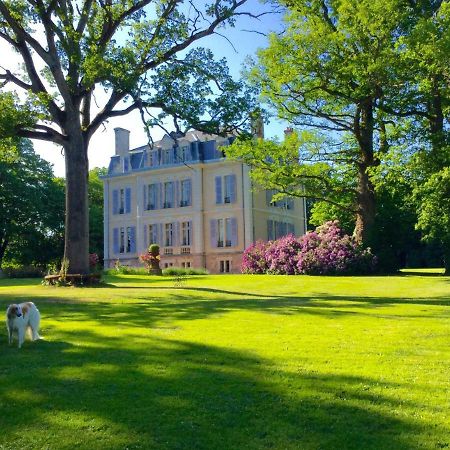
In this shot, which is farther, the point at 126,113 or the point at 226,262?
the point at 226,262

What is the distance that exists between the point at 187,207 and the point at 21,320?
34.5 metres

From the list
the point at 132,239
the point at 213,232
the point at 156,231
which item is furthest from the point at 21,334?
the point at 132,239

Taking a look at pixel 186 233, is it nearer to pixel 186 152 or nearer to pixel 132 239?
pixel 132 239

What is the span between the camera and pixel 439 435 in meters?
3.90

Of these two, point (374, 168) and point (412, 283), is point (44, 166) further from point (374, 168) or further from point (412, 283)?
point (412, 283)

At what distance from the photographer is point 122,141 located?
1829 inches

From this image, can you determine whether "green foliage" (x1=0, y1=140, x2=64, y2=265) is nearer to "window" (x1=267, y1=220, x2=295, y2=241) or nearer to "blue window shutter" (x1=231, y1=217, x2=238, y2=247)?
"blue window shutter" (x1=231, y1=217, x2=238, y2=247)

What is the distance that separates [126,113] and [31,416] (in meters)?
15.8

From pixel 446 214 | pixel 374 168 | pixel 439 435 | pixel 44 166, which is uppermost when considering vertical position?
pixel 44 166

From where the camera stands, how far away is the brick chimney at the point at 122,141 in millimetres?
46362

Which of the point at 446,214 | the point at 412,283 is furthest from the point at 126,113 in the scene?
the point at 446,214

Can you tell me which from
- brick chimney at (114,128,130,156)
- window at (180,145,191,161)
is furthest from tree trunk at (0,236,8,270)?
window at (180,145,191,161)

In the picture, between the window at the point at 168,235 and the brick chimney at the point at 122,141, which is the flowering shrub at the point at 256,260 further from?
the brick chimney at the point at 122,141

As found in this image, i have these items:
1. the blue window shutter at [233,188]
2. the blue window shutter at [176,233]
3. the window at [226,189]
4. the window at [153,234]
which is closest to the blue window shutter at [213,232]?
the window at [226,189]
